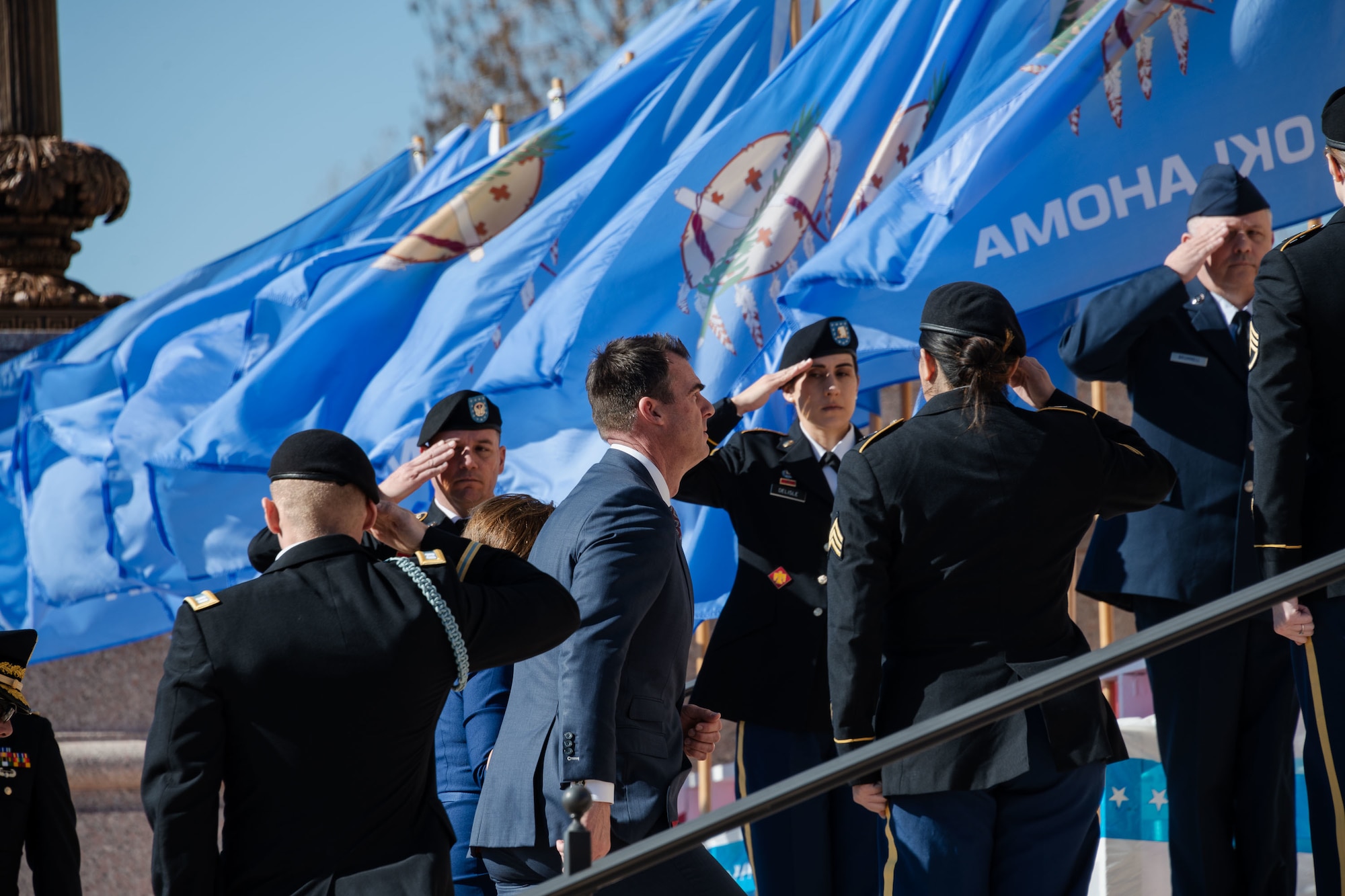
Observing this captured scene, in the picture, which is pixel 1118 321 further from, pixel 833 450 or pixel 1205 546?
pixel 833 450

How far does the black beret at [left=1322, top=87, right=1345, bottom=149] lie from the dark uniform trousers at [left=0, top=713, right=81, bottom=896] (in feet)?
10.9

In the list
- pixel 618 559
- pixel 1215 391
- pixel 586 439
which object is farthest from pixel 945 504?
pixel 586 439

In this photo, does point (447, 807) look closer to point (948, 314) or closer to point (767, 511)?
point (767, 511)

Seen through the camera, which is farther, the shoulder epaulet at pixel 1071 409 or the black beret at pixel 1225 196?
the black beret at pixel 1225 196

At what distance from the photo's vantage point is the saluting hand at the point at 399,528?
9.43ft

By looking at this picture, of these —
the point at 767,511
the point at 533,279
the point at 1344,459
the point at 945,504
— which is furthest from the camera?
the point at 533,279

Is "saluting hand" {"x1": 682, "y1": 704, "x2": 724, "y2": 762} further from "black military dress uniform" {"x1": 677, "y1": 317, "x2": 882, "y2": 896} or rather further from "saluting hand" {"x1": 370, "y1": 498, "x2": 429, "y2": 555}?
"saluting hand" {"x1": 370, "y1": 498, "x2": 429, "y2": 555}

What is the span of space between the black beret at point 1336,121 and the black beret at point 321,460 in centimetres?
205

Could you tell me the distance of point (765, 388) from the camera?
4207mm

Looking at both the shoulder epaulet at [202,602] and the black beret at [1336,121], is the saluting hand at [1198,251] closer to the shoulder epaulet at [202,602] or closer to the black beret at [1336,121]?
the black beret at [1336,121]

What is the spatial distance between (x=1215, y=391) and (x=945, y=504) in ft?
3.51

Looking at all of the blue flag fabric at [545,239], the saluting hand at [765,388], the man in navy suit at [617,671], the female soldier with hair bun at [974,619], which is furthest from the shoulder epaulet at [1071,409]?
the blue flag fabric at [545,239]

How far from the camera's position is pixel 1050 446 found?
2.86 metres

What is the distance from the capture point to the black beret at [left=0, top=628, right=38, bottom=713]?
3744mm
